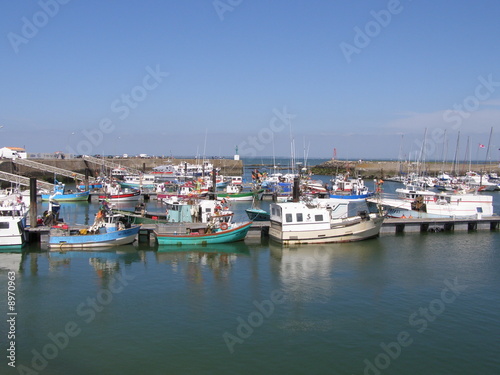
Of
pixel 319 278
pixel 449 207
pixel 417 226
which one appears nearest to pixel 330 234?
pixel 319 278

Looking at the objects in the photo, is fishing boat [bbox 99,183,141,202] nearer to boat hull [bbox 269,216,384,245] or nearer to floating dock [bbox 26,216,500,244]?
floating dock [bbox 26,216,500,244]

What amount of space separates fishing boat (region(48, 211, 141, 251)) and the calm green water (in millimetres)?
1055

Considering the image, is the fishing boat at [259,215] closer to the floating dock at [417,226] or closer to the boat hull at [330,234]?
the floating dock at [417,226]

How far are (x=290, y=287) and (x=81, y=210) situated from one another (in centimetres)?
3395

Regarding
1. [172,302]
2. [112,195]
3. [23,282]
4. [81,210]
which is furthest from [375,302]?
[112,195]

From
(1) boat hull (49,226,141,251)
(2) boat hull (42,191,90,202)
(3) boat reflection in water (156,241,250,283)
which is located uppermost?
(1) boat hull (49,226,141,251)

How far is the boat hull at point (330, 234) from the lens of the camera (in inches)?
1210

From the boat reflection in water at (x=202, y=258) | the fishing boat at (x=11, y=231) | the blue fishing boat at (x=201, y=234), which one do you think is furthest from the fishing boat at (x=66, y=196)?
the boat reflection in water at (x=202, y=258)

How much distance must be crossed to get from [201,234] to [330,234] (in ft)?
27.8

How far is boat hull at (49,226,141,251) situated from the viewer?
28.6 metres

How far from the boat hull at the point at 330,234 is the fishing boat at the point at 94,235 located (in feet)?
30.2

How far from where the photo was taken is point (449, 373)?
1424 cm

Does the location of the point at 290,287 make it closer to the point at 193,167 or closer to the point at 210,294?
the point at 210,294

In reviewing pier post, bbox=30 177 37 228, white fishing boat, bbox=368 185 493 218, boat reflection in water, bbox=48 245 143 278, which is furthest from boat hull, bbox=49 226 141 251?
white fishing boat, bbox=368 185 493 218
